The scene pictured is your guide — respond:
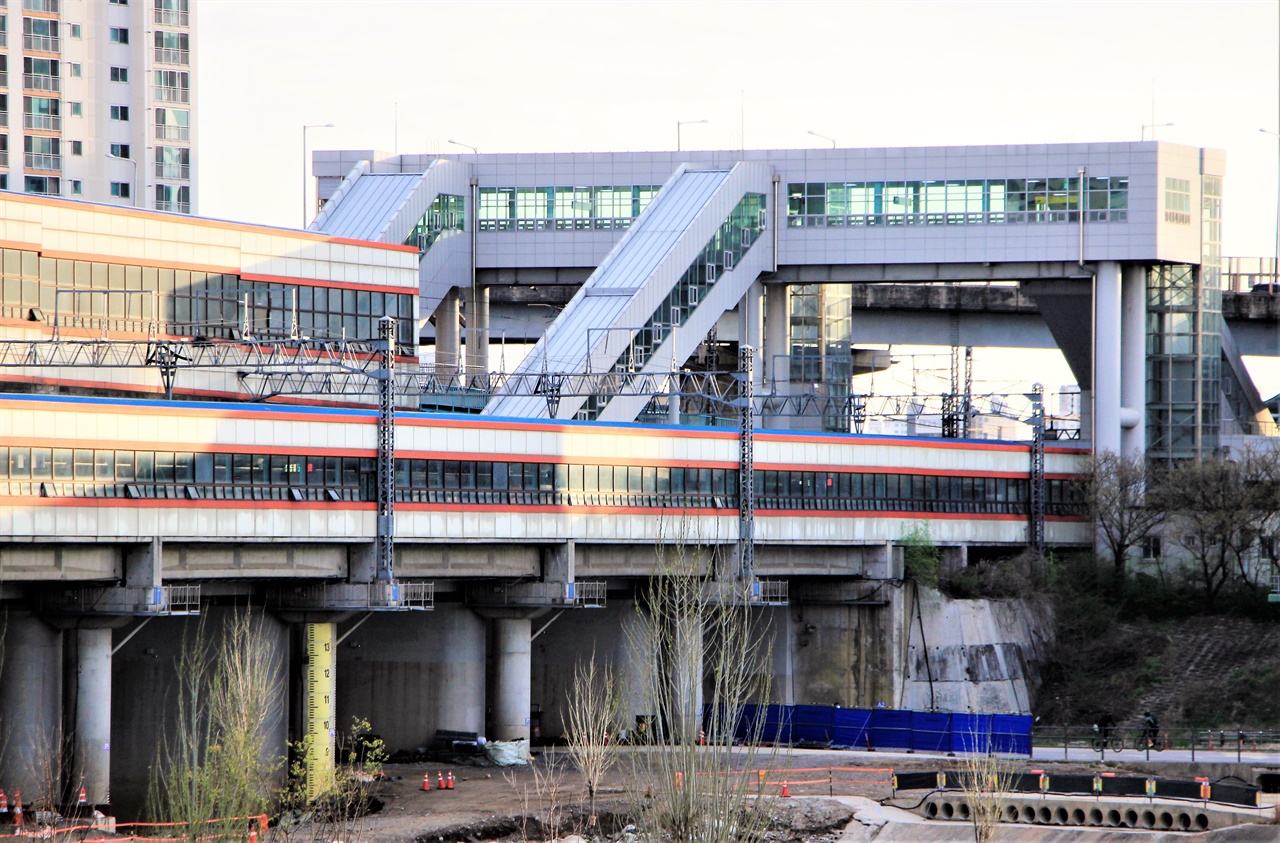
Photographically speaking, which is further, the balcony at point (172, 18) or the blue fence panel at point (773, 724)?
the balcony at point (172, 18)

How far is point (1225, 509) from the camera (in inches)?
3605

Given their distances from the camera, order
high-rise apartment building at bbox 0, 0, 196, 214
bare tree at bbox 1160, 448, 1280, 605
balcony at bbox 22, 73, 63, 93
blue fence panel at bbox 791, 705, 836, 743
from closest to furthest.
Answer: blue fence panel at bbox 791, 705, 836, 743 → bare tree at bbox 1160, 448, 1280, 605 → high-rise apartment building at bbox 0, 0, 196, 214 → balcony at bbox 22, 73, 63, 93

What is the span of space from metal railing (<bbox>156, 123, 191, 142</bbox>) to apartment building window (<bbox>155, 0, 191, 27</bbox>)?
20.7ft

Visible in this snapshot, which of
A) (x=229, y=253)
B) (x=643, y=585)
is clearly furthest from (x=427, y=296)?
(x=643, y=585)

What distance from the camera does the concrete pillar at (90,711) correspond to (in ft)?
204

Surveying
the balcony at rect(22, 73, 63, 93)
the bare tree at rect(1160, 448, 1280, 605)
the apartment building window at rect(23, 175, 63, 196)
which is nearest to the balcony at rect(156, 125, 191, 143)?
the balcony at rect(22, 73, 63, 93)

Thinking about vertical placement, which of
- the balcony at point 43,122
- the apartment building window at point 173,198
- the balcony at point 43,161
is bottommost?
the apartment building window at point 173,198

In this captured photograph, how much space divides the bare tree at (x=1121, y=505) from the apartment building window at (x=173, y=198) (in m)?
65.3

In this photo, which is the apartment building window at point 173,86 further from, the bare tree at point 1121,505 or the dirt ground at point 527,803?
the dirt ground at point 527,803

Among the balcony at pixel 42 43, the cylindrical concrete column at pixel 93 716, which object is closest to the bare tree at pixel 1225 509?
the cylindrical concrete column at pixel 93 716

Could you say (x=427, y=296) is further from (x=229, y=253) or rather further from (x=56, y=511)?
(x=56, y=511)

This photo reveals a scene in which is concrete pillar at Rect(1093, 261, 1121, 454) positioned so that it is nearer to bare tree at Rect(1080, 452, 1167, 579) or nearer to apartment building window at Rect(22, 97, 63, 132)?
bare tree at Rect(1080, 452, 1167, 579)

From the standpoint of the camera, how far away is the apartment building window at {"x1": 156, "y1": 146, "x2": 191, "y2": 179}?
134 meters

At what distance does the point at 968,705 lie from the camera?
277ft
